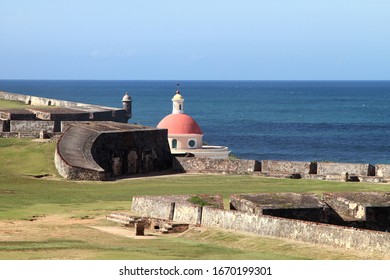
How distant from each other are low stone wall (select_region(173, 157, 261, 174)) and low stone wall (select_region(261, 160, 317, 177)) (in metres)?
0.45

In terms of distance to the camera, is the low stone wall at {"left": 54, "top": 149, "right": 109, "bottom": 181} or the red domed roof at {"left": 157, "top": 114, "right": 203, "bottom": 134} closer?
the low stone wall at {"left": 54, "top": 149, "right": 109, "bottom": 181}

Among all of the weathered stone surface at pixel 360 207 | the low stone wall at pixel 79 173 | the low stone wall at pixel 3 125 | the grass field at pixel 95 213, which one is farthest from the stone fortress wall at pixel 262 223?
the low stone wall at pixel 3 125

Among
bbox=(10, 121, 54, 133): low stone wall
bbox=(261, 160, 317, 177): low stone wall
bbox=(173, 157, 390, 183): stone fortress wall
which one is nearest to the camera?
bbox=(173, 157, 390, 183): stone fortress wall

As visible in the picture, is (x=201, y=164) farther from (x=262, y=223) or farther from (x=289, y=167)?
(x=262, y=223)

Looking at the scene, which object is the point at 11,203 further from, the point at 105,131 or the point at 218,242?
the point at 105,131

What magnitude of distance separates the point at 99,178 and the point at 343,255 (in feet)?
78.9

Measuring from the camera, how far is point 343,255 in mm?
30547

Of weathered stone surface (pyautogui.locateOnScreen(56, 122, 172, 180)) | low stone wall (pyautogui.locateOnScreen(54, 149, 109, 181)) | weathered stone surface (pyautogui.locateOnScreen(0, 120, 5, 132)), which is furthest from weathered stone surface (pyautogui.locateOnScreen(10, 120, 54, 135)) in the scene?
low stone wall (pyautogui.locateOnScreen(54, 149, 109, 181))

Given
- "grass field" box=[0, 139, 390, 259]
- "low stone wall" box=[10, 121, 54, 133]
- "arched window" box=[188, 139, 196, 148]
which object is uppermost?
"low stone wall" box=[10, 121, 54, 133]

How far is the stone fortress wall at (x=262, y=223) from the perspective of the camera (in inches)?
1218

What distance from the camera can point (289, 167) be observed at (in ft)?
185

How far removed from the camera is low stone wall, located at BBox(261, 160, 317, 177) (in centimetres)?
5550

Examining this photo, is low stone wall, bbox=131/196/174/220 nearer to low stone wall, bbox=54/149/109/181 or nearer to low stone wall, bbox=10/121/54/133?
low stone wall, bbox=54/149/109/181

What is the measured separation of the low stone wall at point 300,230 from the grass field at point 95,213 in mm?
359
